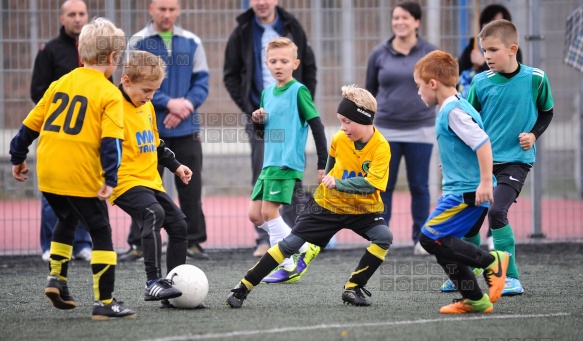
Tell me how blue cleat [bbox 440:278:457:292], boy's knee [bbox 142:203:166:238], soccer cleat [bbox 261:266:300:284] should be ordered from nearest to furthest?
boy's knee [bbox 142:203:166:238], blue cleat [bbox 440:278:457:292], soccer cleat [bbox 261:266:300:284]

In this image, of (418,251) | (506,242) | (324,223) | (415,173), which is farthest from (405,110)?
(324,223)

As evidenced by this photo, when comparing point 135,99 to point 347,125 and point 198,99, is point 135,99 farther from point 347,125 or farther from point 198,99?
point 198,99

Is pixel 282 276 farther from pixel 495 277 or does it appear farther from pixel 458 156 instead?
pixel 458 156

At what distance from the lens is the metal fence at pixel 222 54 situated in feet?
33.3

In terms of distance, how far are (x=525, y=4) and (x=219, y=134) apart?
3.60 metres

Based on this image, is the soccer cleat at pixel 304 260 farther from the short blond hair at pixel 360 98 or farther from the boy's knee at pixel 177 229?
the short blond hair at pixel 360 98

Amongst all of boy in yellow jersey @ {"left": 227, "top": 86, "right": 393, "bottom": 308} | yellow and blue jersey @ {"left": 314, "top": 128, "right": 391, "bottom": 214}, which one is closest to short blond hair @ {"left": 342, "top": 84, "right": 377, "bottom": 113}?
boy in yellow jersey @ {"left": 227, "top": 86, "right": 393, "bottom": 308}

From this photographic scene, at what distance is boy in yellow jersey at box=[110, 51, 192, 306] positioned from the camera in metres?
6.16

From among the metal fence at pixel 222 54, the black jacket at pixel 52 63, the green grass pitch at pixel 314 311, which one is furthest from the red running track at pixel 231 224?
Answer: the black jacket at pixel 52 63

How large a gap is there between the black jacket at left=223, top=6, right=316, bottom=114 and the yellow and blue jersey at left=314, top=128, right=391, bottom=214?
2.89 m

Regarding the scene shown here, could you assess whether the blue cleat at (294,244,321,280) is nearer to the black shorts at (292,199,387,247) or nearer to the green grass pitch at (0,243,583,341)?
the green grass pitch at (0,243,583,341)

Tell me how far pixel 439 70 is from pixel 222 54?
4.97 metres

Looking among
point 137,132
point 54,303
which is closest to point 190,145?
point 137,132

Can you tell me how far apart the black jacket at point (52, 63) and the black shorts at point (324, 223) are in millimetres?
3554
